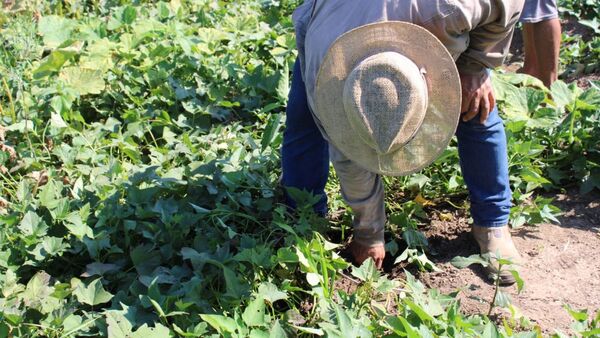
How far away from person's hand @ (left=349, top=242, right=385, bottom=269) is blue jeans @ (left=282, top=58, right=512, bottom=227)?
0.86 feet

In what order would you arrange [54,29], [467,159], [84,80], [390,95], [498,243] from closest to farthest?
[390,95], [467,159], [498,243], [84,80], [54,29]

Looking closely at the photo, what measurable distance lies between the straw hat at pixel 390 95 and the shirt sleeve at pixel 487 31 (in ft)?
0.58

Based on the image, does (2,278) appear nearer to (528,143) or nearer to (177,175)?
(177,175)

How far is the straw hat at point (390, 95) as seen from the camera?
86.7 inches

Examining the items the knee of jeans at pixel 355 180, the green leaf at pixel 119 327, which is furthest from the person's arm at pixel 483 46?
the green leaf at pixel 119 327

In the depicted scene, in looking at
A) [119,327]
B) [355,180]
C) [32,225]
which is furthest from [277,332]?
[32,225]

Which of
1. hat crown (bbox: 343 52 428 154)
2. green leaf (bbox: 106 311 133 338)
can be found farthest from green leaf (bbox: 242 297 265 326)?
hat crown (bbox: 343 52 428 154)

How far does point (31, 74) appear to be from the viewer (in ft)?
13.5

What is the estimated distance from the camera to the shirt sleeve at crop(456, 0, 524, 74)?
2.31m

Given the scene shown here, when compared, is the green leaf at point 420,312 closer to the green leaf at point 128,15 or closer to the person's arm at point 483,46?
the person's arm at point 483,46

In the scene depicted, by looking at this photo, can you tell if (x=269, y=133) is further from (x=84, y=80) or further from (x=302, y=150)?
(x=84, y=80)

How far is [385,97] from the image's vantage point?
2195 mm

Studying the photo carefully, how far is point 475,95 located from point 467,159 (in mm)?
347

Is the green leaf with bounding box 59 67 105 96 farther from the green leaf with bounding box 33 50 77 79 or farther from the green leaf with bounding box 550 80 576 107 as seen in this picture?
the green leaf with bounding box 550 80 576 107
